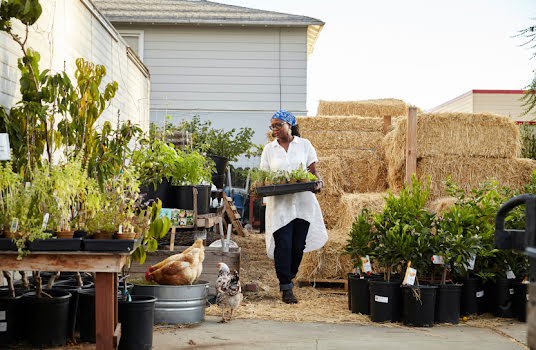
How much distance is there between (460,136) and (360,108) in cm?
341

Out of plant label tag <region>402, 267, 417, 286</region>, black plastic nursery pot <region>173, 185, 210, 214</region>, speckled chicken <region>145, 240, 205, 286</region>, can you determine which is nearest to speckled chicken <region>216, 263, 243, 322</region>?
speckled chicken <region>145, 240, 205, 286</region>

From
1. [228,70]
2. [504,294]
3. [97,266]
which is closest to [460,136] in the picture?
[504,294]

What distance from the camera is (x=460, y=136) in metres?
7.65

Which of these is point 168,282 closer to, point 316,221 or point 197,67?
point 316,221

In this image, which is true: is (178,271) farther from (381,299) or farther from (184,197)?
(381,299)

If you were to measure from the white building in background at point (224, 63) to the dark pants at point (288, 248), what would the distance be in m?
7.38

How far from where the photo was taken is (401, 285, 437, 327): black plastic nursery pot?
4.83 meters

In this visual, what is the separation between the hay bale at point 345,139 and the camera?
873 cm

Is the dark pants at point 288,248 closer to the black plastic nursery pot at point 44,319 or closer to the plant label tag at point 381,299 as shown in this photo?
the plant label tag at point 381,299

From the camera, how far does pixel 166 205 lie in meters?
5.95

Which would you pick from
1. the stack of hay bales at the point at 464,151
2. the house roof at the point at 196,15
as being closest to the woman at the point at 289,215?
the stack of hay bales at the point at 464,151

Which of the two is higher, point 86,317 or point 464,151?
point 464,151

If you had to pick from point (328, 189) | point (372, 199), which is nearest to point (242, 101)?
point (328, 189)

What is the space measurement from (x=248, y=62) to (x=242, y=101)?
0.88m
